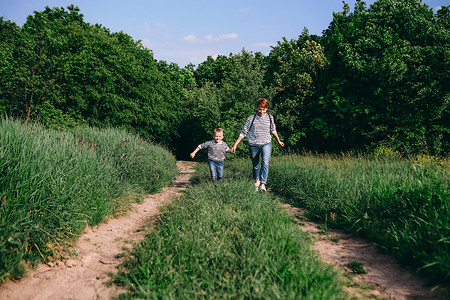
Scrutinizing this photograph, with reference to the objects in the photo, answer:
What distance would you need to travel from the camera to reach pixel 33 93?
704 inches

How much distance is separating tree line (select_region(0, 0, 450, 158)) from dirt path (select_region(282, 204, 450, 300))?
47.7 ft

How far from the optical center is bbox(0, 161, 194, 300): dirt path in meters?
2.79

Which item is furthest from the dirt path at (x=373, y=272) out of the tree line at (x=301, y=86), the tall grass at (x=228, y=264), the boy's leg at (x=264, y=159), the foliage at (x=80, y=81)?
the foliage at (x=80, y=81)

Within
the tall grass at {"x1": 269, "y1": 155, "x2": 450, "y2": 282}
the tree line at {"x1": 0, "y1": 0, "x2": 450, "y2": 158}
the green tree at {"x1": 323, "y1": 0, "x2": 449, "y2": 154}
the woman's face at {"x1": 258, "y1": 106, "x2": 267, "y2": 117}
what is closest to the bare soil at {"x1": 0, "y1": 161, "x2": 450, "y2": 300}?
the tall grass at {"x1": 269, "y1": 155, "x2": 450, "y2": 282}

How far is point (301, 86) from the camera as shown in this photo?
24.6m

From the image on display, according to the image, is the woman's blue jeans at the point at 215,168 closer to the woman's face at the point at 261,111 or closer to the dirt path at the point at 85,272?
the woman's face at the point at 261,111

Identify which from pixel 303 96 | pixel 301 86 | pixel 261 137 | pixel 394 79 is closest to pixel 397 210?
pixel 261 137

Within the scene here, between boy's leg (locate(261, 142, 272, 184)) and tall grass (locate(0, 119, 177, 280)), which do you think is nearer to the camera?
tall grass (locate(0, 119, 177, 280))

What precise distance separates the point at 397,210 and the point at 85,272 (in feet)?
14.4

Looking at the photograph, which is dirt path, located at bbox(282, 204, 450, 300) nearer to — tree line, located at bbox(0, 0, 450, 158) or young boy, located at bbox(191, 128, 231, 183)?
young boy, located at bbox(191, 128, 231, 183)

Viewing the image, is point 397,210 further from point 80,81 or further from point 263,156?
point 80,81

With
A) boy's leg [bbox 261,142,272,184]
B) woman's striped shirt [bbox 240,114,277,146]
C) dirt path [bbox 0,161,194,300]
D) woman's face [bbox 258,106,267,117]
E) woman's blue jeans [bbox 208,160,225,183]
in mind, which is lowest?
dirt path [bbox 0,161,194,300]

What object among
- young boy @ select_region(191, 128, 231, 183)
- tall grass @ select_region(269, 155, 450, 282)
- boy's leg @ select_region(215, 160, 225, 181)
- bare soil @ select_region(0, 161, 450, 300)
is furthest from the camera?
boy's leg @ select_region(215, 160, 225, 181)

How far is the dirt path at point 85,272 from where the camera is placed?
9.16 ft
